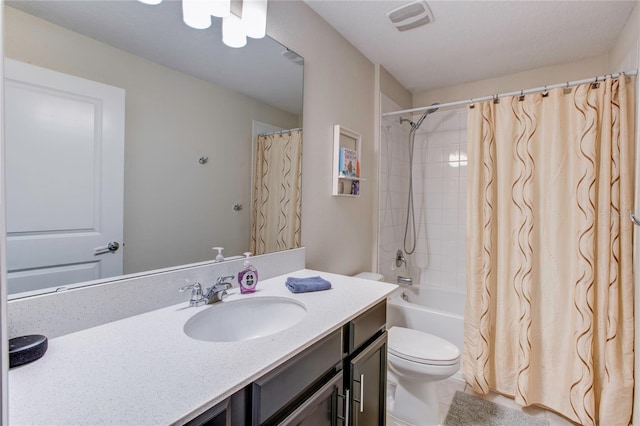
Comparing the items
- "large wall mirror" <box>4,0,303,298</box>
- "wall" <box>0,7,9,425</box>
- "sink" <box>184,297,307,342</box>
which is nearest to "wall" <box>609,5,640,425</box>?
"sink" <box>184,297,307,342</box>

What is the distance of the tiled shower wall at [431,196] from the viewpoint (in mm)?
2730

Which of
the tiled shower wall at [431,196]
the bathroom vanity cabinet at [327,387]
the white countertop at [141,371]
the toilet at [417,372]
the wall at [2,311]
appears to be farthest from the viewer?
the tiled shower wall at [431,196]

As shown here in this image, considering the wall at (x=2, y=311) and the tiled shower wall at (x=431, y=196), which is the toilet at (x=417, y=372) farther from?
the wall at (x=2, y=311)

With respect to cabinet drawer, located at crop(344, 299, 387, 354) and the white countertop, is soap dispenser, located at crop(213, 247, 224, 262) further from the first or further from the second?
cabinet drawer, located at crop(344, 299, 387, 354)

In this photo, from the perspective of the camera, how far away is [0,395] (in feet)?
1.03

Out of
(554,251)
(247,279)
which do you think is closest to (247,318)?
(247,279)

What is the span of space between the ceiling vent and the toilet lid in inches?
75.2

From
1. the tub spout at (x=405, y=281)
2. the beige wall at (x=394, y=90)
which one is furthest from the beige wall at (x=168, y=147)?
the tub spout at (x=405, y=281)

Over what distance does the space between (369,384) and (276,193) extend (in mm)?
963

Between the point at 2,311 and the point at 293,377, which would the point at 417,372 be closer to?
the point at 293,377

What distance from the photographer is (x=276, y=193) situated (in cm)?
153

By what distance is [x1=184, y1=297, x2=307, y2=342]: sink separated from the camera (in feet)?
3.39

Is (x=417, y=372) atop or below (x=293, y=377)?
below

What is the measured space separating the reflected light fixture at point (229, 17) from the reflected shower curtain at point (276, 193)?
17.5 inches
